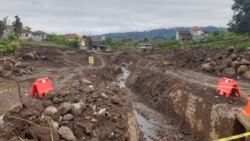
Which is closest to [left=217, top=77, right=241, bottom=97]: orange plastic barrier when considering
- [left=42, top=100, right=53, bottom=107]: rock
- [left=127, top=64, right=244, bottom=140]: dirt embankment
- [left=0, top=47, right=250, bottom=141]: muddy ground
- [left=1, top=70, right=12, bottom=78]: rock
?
[left=127, top=64, right=244, bottom=140]: dirt embankment

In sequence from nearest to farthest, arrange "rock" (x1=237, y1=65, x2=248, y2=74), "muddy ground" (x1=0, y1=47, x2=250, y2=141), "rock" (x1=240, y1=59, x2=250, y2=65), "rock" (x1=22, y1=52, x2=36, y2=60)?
1. "muddy ground" (x1=0, y1=47, x2=250, y2=141)
2. "rock" (x1=237, y1=65, x2=248, y2=74)
3. "rock" (x1=240, y1=59, x2=250, y2=65)
4. "rock" (x1=22, y1=52, x2=36, y2=60)

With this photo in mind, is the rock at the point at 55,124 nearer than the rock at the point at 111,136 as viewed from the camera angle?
Yes

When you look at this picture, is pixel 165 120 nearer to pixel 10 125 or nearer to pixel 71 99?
pixel 71 99

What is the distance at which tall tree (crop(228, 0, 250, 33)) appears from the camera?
6550 cm

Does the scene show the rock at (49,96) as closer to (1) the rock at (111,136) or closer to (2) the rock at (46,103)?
(2) the rock at (46,103)

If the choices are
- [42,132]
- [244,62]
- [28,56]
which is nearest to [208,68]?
[244,62]

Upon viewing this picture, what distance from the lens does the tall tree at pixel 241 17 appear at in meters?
65.5

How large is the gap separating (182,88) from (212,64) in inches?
390

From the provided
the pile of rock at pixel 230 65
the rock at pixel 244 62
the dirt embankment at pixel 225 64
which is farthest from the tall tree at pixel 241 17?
the rock at pixel 244 62

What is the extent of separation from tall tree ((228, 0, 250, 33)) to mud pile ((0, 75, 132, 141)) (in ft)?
168

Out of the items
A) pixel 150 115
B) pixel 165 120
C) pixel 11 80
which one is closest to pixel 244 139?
pixel 165 120

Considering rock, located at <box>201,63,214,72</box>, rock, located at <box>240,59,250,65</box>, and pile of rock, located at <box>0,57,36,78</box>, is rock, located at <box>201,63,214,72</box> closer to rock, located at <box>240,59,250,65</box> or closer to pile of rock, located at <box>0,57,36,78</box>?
rock, located at <box>240,59,250,65</box>

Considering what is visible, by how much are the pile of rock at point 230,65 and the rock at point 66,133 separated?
18.2 metres

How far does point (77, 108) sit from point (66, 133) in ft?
6.55
